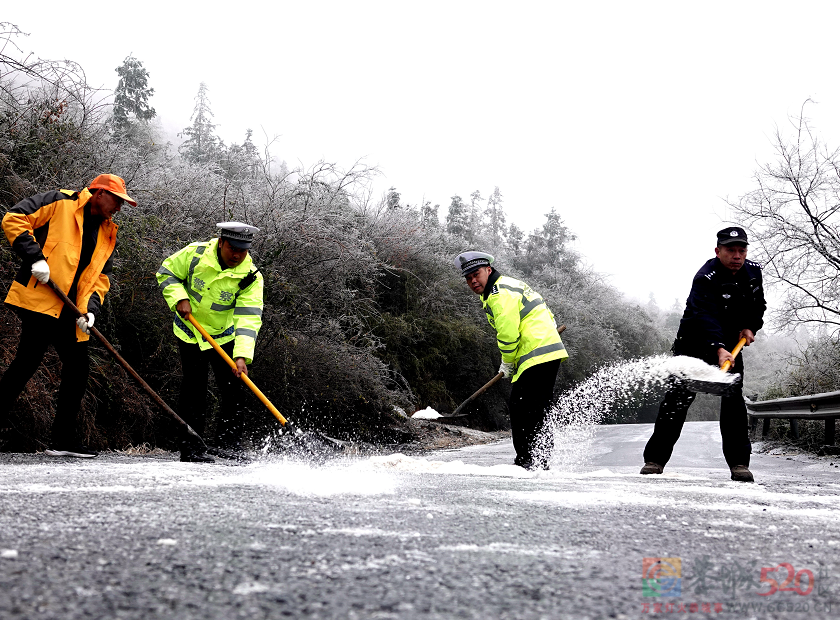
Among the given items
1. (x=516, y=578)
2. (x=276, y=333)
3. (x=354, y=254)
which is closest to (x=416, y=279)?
(x=354, y=254)

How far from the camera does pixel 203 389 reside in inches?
228

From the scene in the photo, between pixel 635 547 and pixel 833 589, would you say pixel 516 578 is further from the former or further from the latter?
pixel 833 589

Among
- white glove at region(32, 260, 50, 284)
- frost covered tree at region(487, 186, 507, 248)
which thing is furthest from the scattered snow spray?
frost covered tree at region(487, 186, 507, 248)

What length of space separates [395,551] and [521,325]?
4.14 m

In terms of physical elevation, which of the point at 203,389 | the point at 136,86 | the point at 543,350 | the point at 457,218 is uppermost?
the point at 136,86

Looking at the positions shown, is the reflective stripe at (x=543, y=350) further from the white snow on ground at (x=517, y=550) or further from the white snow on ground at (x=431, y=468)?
the white snow on ground at (x=517, y=550)

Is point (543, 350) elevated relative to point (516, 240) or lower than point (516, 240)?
lower

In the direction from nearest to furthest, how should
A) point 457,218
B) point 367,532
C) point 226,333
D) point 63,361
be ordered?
point 367,532 < point 63,361 < point 226,333 < point 457,218

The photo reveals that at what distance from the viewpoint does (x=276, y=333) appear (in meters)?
9.96

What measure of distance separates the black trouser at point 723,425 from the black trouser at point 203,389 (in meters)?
3.44

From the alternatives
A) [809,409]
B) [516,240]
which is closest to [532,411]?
[809,409]

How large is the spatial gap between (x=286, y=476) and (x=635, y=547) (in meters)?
2.41

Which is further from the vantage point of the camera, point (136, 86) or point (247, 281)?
point (136, 86)

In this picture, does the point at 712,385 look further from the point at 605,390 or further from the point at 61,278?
the point at 61,278
